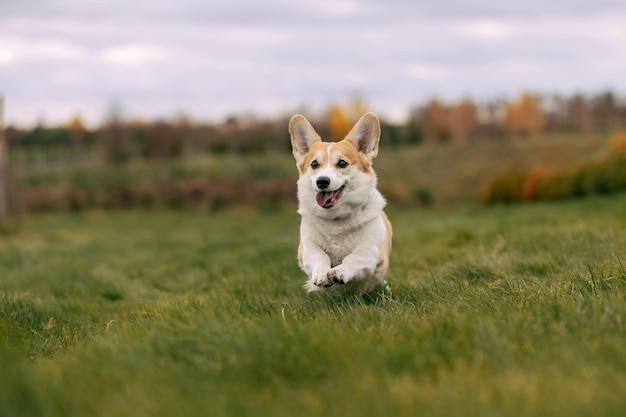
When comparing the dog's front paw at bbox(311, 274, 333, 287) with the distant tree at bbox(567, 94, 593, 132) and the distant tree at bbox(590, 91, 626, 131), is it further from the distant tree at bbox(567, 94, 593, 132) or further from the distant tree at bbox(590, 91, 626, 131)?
the distant tree at bbox(567, 94, 593, 132)

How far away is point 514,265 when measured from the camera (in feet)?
18.5

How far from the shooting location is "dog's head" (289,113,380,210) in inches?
192

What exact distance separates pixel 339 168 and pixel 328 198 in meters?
0.28

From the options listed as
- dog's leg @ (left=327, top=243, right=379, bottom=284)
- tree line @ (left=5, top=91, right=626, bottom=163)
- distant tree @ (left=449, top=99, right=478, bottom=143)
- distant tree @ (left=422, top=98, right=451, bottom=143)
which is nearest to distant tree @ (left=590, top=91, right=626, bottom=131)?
tree line @ (left=5, top=91, right=626, bottom=163)

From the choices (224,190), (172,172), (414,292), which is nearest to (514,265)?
(414,292)

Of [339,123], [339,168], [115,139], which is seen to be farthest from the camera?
[339,123]

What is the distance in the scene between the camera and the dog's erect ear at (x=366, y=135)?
17.5ft

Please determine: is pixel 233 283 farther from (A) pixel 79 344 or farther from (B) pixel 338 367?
(B) pixel 338 367

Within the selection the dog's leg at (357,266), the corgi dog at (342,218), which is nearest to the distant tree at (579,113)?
the corgi dog at (342,218)

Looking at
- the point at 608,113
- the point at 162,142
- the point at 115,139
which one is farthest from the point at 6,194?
the point at 608,113

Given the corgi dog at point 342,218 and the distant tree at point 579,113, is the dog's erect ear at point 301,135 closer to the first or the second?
the corgi dog at point 342,218

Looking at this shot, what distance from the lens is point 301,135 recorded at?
5.54 meters

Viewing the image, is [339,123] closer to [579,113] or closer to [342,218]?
[579,113]

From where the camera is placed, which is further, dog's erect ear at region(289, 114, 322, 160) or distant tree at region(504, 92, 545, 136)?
distant tree at region(504, 92, 545, 136)
